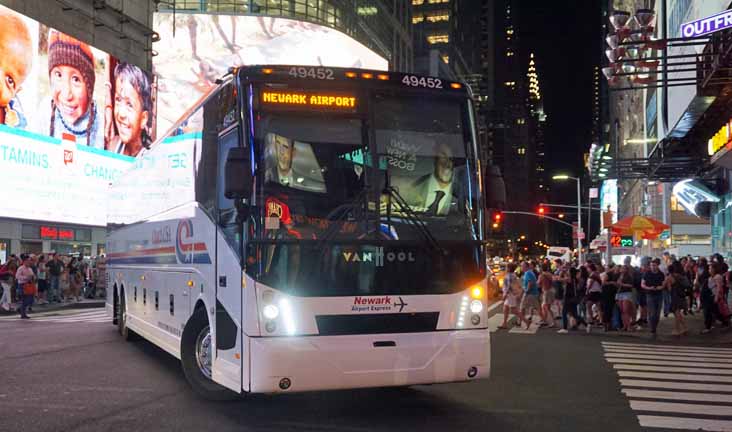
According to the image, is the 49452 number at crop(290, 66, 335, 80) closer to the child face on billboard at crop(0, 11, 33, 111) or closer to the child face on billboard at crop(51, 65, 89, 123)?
the child face on billboard at crop(0, 11, 33, 111)

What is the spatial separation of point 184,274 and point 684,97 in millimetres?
24542

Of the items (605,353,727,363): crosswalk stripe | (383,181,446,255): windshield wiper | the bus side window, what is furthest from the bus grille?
(605,353,727,363): crosswalk stripe

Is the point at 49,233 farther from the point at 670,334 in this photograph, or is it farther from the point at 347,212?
the point at 347,212

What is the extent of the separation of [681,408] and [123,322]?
11.2m

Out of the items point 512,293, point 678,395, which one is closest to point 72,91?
point 512,293

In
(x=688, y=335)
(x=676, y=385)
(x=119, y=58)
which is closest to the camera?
(x=676, y=385)

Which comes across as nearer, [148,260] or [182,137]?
[182,137]

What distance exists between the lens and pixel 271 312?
7730 mm

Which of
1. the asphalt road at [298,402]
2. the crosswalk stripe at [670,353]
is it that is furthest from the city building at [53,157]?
the crosswalk stripe at [670,353]

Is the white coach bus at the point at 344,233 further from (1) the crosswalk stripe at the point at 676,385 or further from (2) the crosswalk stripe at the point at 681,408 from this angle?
(1) the crosswalk stripe at the point at 676,385

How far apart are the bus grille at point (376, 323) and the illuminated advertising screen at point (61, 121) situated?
25.9 meters

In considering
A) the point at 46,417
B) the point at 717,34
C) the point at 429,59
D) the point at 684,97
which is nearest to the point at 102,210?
the point at 684,97

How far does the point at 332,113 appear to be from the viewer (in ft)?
26.7

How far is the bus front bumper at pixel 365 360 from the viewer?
25.1 feet
